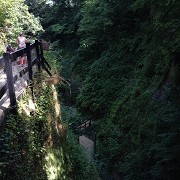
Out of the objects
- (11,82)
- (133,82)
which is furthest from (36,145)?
(133,82)

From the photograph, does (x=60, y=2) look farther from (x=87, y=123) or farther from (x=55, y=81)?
(x=55, y=81)

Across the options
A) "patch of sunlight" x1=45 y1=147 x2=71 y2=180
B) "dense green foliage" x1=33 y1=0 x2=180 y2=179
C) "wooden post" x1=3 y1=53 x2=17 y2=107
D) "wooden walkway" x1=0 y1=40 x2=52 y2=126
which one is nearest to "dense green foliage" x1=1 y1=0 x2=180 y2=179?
"dense green foliage" x1=33 y1=0 x2=180 y2=179

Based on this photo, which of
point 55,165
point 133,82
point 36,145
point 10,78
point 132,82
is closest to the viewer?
point 10,78

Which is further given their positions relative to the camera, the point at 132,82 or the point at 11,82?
the point at 132,82

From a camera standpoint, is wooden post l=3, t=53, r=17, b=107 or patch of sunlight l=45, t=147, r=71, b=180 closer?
wooden post l=3, t=53, r=17, b=107

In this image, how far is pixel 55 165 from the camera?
691 cm

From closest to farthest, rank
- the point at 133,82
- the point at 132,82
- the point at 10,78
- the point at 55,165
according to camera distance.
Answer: the point at 10,78 → the point at 55,165 → the point at 133,82 → the point at 132,82

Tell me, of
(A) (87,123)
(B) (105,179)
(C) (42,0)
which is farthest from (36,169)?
(C) (42,0)

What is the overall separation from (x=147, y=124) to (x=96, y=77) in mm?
8262

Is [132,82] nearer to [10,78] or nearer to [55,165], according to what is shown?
[55,165]

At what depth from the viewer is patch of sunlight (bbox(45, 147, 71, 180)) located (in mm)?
6332

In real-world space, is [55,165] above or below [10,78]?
below

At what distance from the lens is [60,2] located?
28.8 meters

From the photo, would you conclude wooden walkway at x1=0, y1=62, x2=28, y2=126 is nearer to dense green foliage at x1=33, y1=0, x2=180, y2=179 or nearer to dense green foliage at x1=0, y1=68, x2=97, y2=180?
dense green foliage at x1=0, y1=68, x2=97, y2=180
